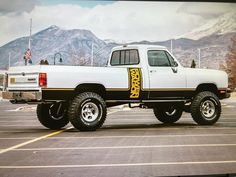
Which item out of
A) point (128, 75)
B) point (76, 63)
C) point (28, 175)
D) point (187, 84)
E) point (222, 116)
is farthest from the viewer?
point (222, 116)

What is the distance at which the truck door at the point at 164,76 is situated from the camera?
26.0 feet

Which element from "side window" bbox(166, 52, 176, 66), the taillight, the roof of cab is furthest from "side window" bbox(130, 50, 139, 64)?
the taillight

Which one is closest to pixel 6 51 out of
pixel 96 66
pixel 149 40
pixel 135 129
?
pixel 96 66

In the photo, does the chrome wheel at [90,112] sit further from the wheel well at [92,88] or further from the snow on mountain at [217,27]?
the snow on mountain at [217,27]

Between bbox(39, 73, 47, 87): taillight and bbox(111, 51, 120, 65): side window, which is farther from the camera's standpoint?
bbox(111, 51, 120, 65): side window

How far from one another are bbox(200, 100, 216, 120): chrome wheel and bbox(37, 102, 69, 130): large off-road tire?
6.64ft

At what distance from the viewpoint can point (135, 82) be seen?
7.76 meters

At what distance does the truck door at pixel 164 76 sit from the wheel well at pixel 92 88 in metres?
0.66

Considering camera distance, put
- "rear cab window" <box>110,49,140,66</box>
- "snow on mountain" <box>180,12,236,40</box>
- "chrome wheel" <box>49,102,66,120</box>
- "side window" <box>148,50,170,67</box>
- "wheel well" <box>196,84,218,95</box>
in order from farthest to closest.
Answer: "wheel well" <box>196,84,218,95</box>, "side window" <box>148,50,170,67</box>, "chrome wheel" <box>49,102,66,120</box>, "rear cab window" <box>110,49,140,66</box>, "snow on mountain" <box>180,12,236,40</box>

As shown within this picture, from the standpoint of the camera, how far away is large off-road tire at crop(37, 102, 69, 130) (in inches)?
309

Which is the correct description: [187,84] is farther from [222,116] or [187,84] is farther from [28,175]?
[28,175]

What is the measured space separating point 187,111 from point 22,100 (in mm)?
2698

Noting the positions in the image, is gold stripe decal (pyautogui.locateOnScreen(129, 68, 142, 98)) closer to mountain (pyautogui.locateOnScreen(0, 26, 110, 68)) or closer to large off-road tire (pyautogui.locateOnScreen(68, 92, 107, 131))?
large off-road tire (pyautogui.locateOnScreen(68, 92, 107, 131))

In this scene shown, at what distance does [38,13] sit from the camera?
649cm
